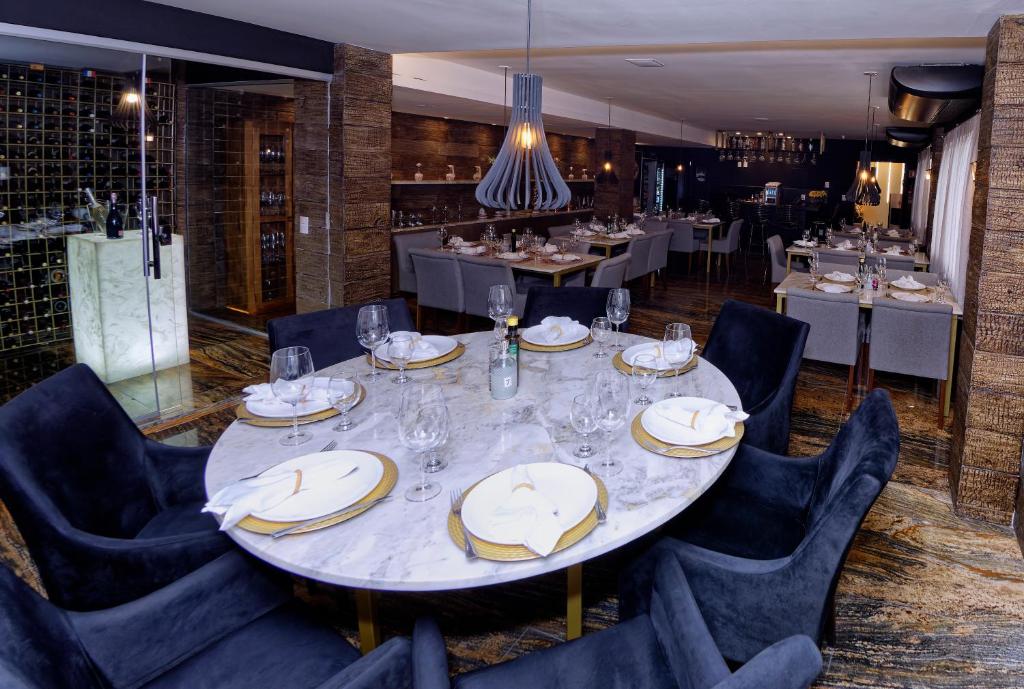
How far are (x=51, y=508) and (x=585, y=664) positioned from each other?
1.34m

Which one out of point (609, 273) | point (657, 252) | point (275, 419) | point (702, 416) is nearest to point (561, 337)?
point (702, 416)

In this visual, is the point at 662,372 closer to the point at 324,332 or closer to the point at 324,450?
the point at 324,450

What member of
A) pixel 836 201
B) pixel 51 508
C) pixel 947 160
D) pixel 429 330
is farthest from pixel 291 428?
pixel 836 201

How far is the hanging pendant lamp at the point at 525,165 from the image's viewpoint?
257 cm

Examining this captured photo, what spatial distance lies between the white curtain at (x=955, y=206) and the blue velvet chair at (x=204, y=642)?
5.79 metres

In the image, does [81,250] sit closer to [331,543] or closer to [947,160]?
[331,543]

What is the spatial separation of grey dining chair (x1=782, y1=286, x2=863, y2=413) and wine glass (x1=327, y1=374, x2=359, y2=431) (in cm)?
348

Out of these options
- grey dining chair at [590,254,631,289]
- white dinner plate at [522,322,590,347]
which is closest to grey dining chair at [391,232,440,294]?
grey dining chair at [590,254,631,289]

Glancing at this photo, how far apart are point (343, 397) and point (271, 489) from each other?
50cm

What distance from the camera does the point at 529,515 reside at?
5.00 feet

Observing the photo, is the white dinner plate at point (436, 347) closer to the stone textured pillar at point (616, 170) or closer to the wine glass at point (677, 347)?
the wine glass at point (677, 347)

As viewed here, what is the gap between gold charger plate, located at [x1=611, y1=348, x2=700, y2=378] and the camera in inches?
103

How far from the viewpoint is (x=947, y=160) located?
8539mm

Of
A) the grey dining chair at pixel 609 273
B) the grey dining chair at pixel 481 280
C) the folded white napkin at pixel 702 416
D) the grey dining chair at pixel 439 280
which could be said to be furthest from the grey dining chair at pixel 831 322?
the folded white napkin at pixel 702 416
